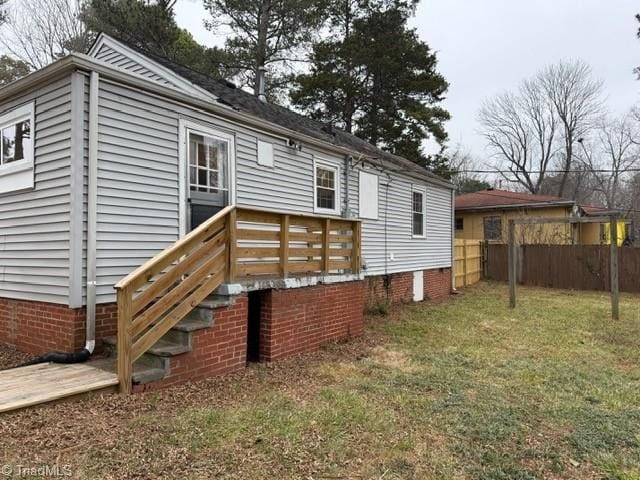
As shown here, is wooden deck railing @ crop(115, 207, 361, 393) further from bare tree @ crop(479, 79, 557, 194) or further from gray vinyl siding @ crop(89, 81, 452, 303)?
bare tree @ crop(479, 79, 557, 194)

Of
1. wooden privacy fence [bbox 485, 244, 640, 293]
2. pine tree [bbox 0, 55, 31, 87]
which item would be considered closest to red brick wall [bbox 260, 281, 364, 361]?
wooden privacy fence [bbox 485, 244, 640, 293]

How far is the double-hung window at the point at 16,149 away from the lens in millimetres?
5422

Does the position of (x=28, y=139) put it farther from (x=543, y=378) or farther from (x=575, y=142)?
(x=575, y=142)

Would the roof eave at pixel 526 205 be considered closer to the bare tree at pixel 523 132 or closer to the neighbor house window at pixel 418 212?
the neighbor house window at pixel 418 212

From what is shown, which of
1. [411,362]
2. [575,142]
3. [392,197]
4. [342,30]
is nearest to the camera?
[411,362]

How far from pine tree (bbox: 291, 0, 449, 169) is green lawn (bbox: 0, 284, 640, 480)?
653 inches

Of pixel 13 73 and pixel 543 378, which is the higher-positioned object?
pixel 13 73

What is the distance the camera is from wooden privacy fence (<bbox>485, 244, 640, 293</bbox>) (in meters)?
14.3

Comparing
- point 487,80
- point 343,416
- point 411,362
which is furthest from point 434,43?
point 343,416

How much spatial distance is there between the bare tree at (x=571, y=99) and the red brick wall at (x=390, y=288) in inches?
934

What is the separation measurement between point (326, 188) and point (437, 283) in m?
6.15

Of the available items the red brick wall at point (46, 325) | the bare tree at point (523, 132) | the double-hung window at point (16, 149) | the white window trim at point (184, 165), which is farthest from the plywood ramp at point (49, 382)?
the bare tree at point (523, 132)

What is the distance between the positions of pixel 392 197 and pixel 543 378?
6.40m

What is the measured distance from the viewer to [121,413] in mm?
3609
